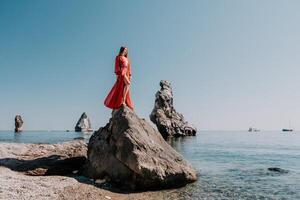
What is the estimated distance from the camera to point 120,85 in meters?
16.4

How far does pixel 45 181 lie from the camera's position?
1229 cm

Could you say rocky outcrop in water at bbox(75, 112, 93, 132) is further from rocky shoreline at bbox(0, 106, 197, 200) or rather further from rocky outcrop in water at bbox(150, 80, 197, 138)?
rocky shoreline at bbox(0, 106, 197, 200)

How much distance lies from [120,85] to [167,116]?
77020 mm

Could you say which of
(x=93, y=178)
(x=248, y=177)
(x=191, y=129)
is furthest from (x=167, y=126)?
(x=93, y=178)

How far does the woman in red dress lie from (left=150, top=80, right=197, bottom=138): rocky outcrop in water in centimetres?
7060

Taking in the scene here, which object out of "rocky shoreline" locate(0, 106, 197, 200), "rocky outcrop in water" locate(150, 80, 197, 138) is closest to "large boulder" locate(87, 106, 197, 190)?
"rocky shoreline" locate(0, 106, 197, 200)

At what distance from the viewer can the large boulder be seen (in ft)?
45.0

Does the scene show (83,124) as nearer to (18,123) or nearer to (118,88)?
(18,123)

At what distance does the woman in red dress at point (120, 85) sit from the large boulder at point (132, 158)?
654mm

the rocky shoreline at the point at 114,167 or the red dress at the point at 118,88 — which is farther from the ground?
the red dress at the point at 118,88

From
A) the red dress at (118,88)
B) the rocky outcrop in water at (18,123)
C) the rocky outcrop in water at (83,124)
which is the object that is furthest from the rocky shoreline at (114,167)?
the rocky outcrop in water at (83,124)

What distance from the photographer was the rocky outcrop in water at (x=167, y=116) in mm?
87500

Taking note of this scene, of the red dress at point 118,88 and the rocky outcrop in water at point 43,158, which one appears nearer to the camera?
the rocky outcrop in water at point 43,158

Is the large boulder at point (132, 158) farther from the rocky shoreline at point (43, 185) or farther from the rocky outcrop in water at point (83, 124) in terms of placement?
the rocky outcrop in water at point (83, 124)
